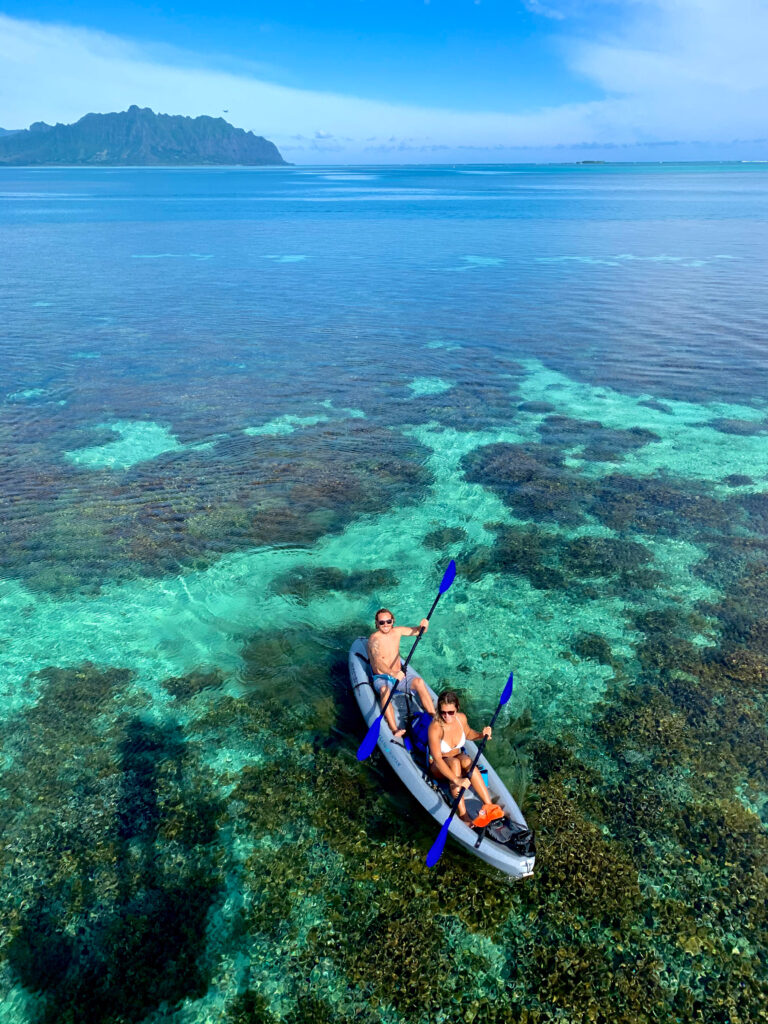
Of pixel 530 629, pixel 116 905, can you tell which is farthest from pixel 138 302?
pixel 116 905

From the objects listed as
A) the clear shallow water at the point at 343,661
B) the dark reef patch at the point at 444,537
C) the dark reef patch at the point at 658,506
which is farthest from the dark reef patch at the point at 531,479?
the dark reef patch at the point at 444,537

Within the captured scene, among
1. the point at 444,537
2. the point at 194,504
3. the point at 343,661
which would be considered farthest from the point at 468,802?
the point at 194,504

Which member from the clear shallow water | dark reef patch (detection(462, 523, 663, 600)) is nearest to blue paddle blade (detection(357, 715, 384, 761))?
the clear shallow water

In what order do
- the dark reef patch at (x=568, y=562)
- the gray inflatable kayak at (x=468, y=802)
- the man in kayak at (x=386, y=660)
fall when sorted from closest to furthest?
the gray inflatable kayak at (x=468, y=802)
the man in kayak at (x=386, y=660)
the dark reef patch at (x=568, y=562)

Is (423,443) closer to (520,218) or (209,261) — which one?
(209,261)

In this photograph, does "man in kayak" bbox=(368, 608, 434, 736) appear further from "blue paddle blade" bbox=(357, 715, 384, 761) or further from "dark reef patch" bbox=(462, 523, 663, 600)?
"dark reef patch" bbox=(462, 523, 663, 600)

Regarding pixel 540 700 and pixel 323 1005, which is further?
pixel 540 700

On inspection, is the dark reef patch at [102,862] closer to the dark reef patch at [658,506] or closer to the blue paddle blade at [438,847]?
the blue paddle blade at [438,847]
